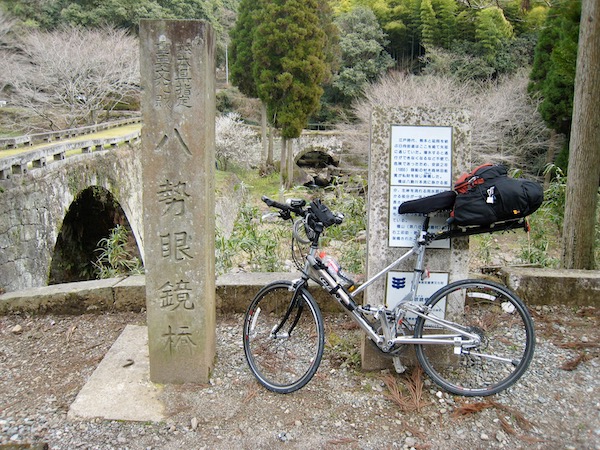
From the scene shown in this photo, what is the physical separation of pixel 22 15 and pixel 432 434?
98.6 ft

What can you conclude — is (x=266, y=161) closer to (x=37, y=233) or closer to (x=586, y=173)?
(x=37, y=233)

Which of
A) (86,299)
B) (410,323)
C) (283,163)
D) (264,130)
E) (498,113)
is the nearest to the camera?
(410,323)

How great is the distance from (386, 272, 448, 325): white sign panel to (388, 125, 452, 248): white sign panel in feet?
0.66

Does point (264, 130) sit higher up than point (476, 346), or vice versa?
point (264, 130)

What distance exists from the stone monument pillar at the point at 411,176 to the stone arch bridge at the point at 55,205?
6576 mm

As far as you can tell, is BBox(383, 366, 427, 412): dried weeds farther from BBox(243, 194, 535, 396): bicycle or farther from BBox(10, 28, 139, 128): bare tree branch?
BBox(10, 28, 139, 128): bare tree branch

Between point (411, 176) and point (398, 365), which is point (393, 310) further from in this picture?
point (411, 176)

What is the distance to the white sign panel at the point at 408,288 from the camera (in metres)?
2.90

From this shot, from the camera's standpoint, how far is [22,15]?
82.8 feet

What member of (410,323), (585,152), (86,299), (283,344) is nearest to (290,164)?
(585,152)

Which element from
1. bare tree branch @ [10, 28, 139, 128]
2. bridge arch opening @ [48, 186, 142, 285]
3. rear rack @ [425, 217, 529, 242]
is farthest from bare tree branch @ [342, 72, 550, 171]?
rear rack @ [425, 217, 529, 242]

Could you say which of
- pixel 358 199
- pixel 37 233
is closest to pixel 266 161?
pixel 37 233

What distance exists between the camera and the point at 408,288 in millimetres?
2934

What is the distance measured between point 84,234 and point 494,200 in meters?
11.2
